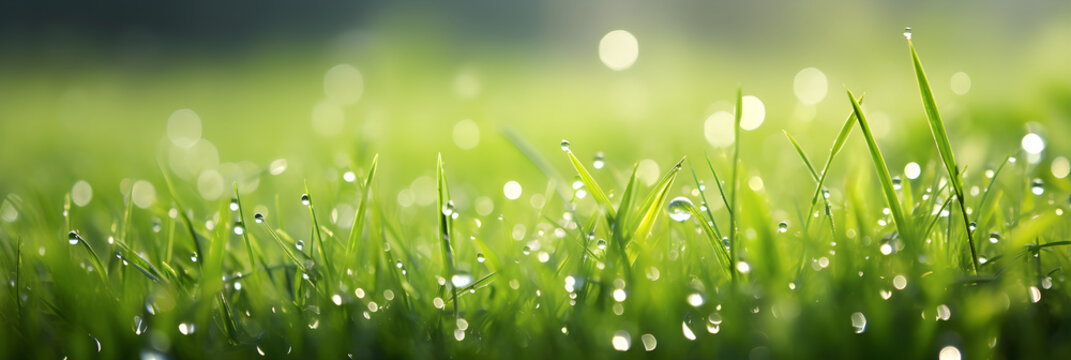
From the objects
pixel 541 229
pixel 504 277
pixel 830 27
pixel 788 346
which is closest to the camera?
pixel 788 346

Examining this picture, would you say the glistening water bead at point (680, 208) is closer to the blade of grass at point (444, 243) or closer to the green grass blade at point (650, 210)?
the green grass blade at point (650, 210)

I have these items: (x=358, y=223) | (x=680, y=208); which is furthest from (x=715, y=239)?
(x=358, y=223)

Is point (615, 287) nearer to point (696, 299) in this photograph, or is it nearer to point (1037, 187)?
point (696, 299)

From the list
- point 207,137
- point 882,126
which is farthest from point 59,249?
point 207,137

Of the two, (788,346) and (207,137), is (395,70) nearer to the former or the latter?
(207,137)

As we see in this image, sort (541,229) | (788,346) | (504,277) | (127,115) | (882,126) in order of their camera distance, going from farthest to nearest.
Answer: (127,115), (882,126), (541,229), (504,277), (788,346)

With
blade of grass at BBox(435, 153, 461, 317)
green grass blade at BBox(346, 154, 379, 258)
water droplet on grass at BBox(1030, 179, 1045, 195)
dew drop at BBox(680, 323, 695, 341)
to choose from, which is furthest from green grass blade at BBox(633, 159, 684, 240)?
water droplet on grass at BBox(1030, 179, 1045, 195)

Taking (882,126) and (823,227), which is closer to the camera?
(823,227)
